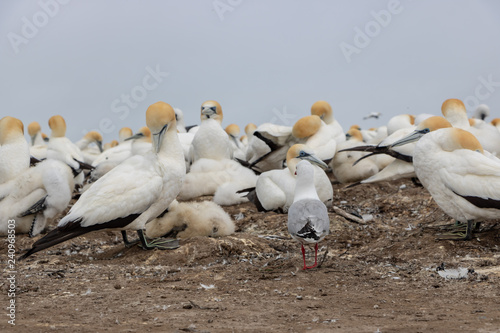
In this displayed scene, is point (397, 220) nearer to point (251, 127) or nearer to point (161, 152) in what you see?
point (161, 152)

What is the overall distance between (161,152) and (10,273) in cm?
187

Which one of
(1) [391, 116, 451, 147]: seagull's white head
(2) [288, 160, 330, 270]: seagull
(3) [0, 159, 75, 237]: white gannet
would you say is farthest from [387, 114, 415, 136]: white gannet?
(2) [288, 160, 330, 270]: seagull

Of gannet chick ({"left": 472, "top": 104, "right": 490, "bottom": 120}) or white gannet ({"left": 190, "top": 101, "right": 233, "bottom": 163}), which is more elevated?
white gannet ({"left": 190, "top": 101, "right": 233, "bottom": 163})

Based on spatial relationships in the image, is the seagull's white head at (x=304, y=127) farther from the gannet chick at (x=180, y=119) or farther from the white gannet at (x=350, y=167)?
the gannet chick at (x=180, y=119)

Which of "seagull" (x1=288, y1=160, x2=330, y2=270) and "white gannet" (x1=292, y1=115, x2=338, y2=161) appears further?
"white gannet" (x1=292, y1=115, x2=338, y2=161)

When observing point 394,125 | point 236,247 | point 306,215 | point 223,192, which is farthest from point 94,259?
point 394,125

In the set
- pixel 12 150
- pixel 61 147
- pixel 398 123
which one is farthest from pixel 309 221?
pixel 398 123

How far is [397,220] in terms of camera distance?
8258 millimetres

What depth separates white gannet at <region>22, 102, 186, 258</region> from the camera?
5.83m

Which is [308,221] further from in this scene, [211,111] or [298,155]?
[211,111]

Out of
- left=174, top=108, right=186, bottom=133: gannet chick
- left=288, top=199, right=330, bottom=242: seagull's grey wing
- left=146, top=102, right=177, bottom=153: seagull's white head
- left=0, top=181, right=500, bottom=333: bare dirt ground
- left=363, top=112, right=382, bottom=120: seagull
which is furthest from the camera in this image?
left=363, top=112, right=382, bottom=120: seagull

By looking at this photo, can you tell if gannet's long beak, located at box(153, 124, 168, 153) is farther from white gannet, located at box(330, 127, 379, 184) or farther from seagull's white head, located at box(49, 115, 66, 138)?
seagull's white head, located at box(49, 115, 66, 138)

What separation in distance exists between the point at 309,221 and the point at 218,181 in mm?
5059

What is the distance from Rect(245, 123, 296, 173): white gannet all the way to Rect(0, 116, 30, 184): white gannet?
4.27 m
